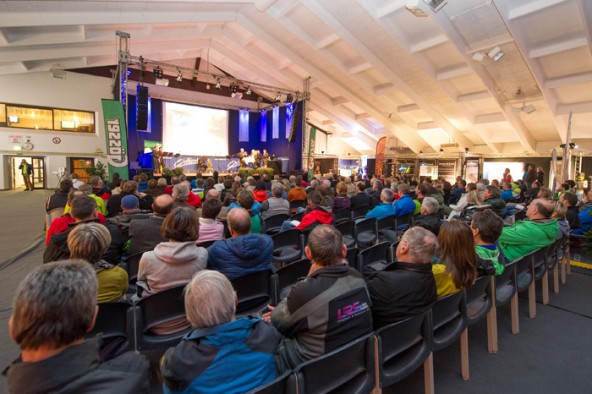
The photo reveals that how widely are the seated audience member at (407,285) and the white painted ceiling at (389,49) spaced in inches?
262

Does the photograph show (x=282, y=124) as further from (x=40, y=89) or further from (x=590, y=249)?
(x=590, y=249)

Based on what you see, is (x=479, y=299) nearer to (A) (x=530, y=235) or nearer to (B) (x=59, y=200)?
(A) (x=530, y=235)

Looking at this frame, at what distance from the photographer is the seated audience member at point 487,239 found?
216cm

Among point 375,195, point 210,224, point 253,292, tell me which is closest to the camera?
point 253,292

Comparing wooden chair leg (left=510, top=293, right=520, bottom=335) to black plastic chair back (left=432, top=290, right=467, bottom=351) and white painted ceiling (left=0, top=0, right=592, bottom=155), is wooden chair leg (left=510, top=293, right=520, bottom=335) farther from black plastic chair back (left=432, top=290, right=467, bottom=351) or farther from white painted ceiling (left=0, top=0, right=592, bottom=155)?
white painted ceiling (left=0, top=0, right=592, bottom=155)

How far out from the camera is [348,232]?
3.97m

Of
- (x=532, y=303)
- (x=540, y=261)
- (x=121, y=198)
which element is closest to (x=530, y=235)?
(x=540, y=261)

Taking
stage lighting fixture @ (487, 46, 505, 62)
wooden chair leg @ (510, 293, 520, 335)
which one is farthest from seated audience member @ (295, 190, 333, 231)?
stage lighting fixture @ (487, 46, 505, 62)

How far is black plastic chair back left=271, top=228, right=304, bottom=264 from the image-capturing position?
3.25 metres

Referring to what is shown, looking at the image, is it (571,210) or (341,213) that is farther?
(341,213)

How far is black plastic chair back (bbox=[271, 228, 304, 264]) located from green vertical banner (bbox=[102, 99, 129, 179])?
24.7ft

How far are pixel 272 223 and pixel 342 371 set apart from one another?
116 inches

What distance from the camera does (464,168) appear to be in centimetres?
1468

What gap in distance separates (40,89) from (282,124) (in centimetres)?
1059
